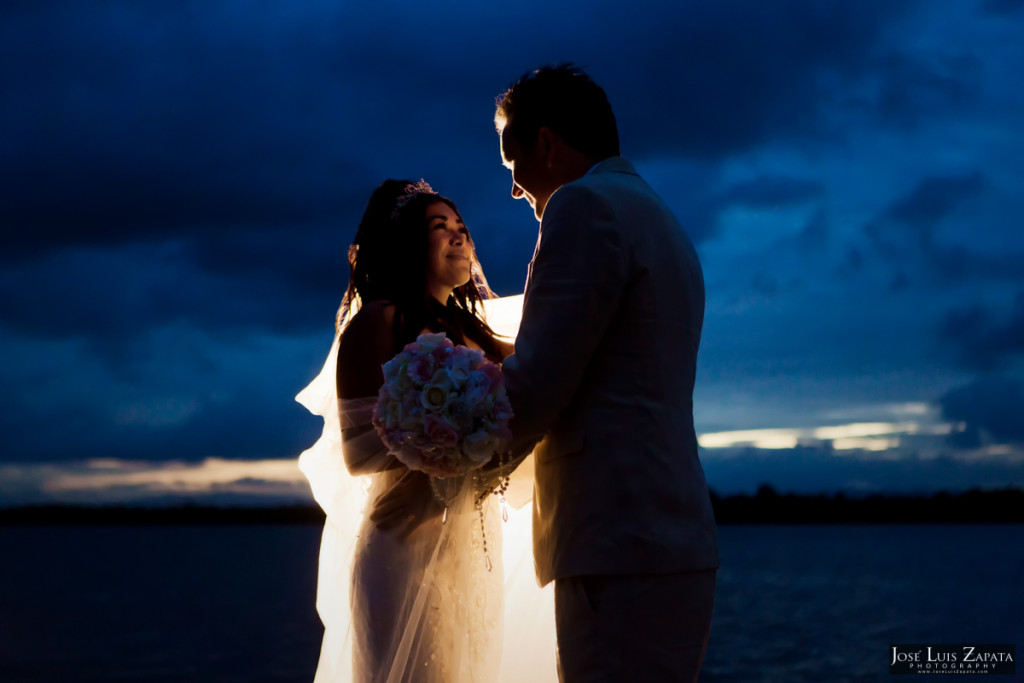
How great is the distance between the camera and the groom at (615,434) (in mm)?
2396

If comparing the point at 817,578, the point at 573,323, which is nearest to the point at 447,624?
the point at 573,323

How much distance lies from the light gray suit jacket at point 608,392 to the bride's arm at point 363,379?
2.72 ft

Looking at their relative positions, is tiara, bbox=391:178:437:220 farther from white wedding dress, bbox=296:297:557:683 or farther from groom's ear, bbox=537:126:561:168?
groom's ear, bbox=537:126:561:168

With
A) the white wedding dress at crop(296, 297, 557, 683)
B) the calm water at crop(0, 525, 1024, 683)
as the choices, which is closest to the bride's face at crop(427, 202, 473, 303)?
the white wedding dress at crop(296, 297, 557, 683)

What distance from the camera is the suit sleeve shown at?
243cm

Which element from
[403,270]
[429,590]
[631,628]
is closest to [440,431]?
[631,628]

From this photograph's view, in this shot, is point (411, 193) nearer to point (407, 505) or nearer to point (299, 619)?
point (407, 505)

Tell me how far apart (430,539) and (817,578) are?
6498cm

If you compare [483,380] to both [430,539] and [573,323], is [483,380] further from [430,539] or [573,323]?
[430,539]

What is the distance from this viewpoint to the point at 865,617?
42250mm

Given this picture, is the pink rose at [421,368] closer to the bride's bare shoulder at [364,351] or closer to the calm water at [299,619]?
the bride's bare shoulder at [364,351]

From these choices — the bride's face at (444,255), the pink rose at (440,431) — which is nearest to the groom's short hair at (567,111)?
the pink rose at (440,431)

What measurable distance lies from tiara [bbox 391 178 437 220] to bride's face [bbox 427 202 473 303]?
99mm

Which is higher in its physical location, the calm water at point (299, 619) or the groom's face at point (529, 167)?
the groom's face at point (529, 167)
